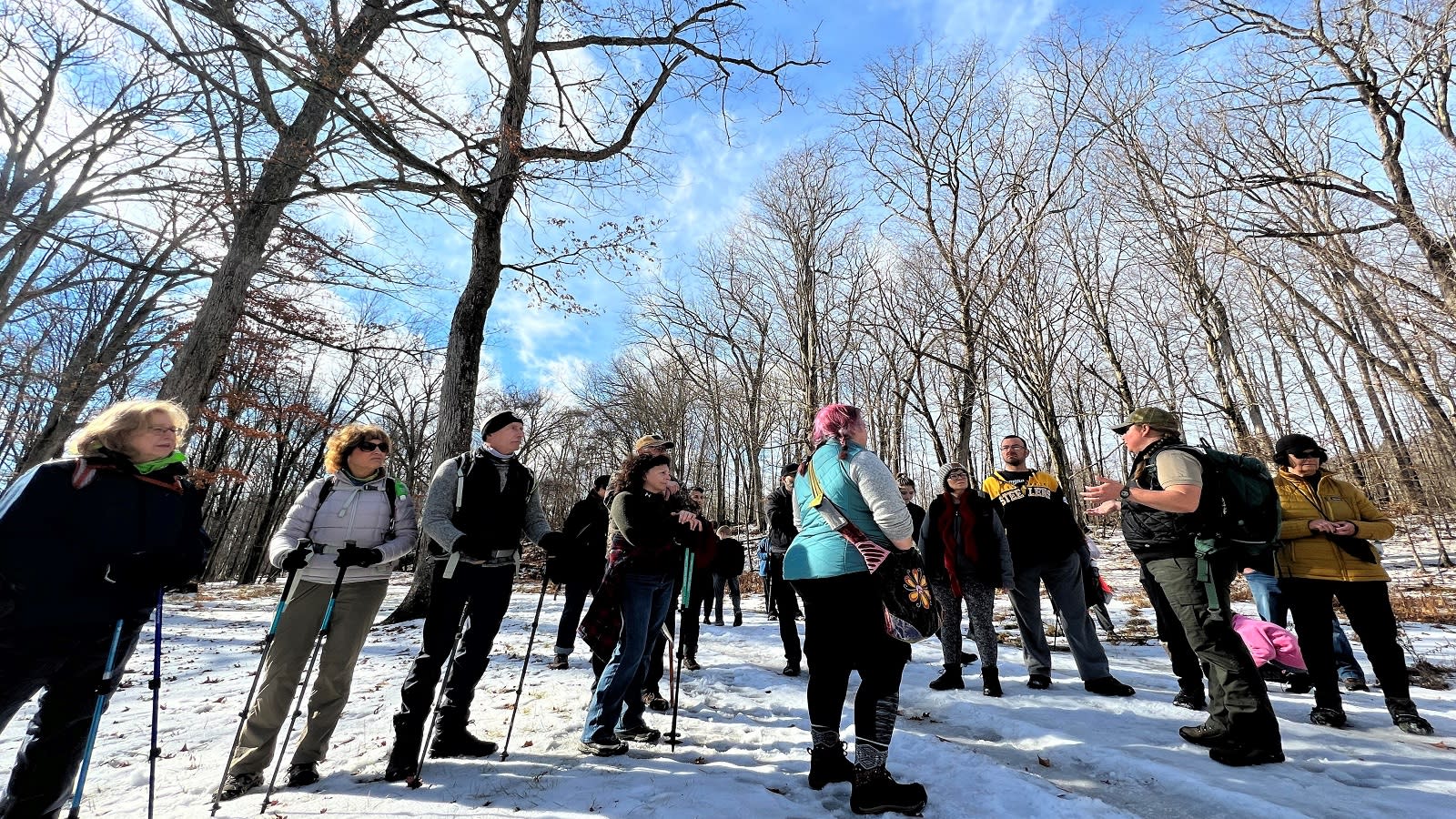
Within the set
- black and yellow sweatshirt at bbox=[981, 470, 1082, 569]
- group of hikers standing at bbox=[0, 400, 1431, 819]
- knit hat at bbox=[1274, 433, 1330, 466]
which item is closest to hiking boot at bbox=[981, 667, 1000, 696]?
group of hikers standing at bbox=[0, 400, 1431, 819]

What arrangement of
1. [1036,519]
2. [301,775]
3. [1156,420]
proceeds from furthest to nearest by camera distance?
1. [1036,519]
2. [1156,420]
3. [301,775]

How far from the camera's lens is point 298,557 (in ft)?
10.0

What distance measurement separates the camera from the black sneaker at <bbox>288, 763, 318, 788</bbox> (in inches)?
118

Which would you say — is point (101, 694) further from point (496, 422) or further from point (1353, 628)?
point (1353, 628)

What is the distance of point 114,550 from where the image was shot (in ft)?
8.10

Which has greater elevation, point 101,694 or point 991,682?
point 101,694

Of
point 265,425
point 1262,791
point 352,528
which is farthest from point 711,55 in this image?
point 265,425

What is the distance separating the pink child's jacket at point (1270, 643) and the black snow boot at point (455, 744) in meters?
5.45

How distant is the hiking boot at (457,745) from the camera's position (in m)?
3.33

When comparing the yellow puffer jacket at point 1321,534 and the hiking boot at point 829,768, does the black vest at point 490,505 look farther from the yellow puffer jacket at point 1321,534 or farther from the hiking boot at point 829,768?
the yellow puffer jacket at point 1321,534

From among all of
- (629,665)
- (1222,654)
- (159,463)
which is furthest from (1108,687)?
(159,463)

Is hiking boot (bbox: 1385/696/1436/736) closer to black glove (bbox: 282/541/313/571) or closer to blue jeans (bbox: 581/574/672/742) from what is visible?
A: blue jeans (bbox: 581/574/672/742)

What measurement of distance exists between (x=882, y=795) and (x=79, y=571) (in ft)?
11.8

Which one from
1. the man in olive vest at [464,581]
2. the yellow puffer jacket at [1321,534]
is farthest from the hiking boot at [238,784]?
the yellow puffer jacket at [1321,534]
